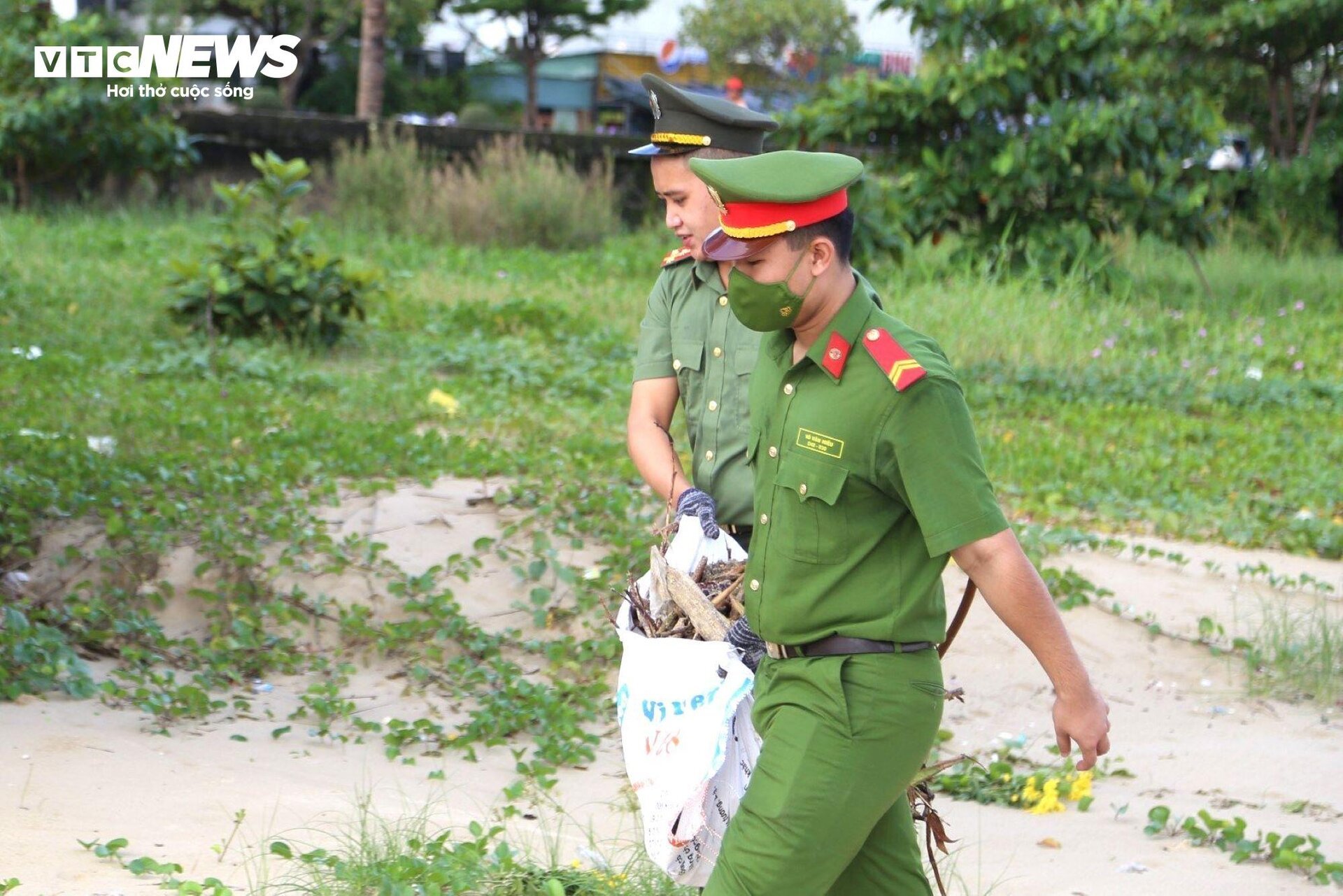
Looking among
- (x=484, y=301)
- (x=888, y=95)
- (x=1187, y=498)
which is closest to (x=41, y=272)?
(x=484, y=301)

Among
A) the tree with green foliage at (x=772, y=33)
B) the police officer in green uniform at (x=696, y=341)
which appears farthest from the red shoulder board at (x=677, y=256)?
the tree with green foliage at (x=772, y=33)

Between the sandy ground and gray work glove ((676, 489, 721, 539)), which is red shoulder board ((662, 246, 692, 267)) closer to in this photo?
gray work glove ((676, 489, 721, 539))

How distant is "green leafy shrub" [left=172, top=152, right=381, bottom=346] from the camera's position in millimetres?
8531

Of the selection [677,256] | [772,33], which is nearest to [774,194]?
[677,256]

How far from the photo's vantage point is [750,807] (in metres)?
2.38

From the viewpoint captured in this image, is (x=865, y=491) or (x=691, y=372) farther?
(x=691, y=372)

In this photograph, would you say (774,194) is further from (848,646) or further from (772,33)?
(772,33)

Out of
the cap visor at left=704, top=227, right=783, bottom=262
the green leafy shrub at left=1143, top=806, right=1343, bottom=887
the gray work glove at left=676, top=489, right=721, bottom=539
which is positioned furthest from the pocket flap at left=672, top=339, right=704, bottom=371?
the green leafy shrub at left=1143, top=806, right=1343, bottom=887

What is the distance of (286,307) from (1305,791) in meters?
6.30

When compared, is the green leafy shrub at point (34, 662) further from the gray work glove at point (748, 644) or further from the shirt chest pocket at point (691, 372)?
the gray work glove at point (748, 644)

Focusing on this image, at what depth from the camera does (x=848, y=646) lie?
95.3 inches

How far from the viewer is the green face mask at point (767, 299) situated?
243 centimetres

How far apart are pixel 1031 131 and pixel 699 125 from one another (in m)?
8.79

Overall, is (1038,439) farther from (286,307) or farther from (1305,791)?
(286,307)
